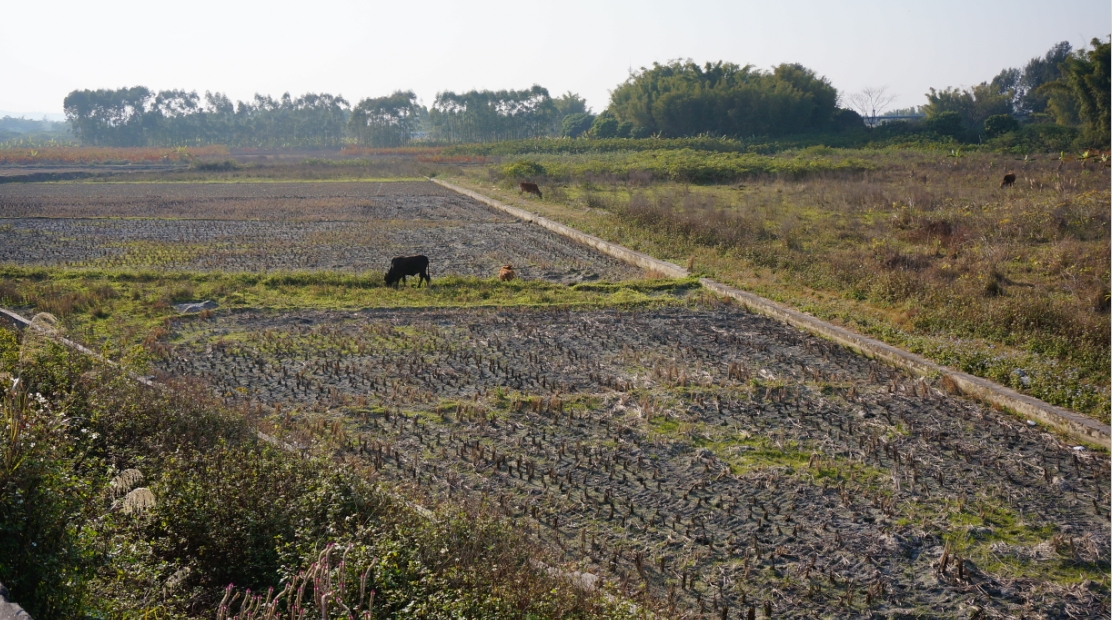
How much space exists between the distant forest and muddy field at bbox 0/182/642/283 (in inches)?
682

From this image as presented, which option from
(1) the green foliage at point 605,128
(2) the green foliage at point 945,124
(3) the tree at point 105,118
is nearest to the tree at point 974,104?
(2) the green foliage at point 945,124

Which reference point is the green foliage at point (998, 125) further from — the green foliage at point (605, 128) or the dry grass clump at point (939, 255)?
the green foliage at point (605, 128)

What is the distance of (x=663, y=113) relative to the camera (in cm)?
6675

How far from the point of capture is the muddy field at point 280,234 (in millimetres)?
16984

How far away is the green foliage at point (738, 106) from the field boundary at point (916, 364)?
50235mm

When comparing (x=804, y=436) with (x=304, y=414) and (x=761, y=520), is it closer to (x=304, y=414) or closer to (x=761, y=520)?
(x=761, y=520)

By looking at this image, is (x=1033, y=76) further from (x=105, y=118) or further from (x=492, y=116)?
(x=105, y=118)

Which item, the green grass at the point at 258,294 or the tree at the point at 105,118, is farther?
the tree at the point at 105,118

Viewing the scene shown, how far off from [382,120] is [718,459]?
99.4 meters

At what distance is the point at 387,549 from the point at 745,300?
997cm

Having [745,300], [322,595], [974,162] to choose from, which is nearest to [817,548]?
[322,595]

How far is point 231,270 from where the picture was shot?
53.1ft

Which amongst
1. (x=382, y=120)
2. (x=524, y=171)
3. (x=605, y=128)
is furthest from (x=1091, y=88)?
(x=382, y=120)

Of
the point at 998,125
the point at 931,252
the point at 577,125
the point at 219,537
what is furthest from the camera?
the point at 577,125
